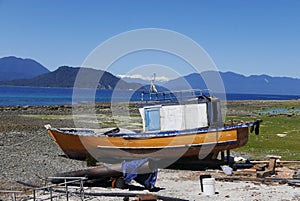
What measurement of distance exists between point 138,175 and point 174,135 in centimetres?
413

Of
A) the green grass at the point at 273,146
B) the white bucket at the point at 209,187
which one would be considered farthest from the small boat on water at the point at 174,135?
the green grass at the point at 273,146

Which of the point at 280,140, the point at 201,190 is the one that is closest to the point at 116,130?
the point at 201,190

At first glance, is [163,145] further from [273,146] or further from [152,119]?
[273,146]

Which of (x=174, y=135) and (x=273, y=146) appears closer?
(x=174, y=135)

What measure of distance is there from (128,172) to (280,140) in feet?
61.8

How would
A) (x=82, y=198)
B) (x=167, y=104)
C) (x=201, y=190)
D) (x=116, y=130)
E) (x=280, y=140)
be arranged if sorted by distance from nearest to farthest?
(x=82, y=198), (x=201, y=190), (x=167, y=104), (x=116, y=130), (x=280, y=140)

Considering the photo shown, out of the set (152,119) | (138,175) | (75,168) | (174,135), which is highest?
(152,119)

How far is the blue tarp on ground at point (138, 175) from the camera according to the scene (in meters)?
15.9

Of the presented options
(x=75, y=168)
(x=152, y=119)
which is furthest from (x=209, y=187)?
(x=75, y=168)

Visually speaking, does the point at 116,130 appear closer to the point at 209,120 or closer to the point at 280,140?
the point at 209,120

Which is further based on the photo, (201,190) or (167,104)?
(167,104)

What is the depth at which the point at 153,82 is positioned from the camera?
2214 centimetres

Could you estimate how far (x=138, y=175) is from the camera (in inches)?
638

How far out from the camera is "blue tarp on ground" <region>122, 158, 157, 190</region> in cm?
1586
